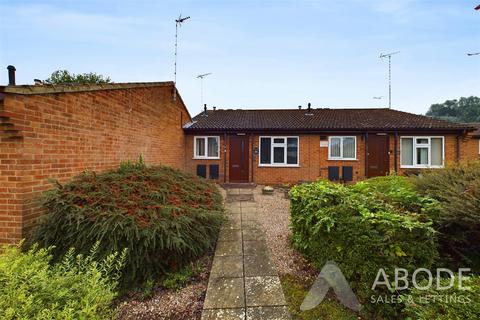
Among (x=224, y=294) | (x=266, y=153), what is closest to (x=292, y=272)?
(x=224, y=294)

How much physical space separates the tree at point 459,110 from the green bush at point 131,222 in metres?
65.5

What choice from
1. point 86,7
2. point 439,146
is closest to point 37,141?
point 86,7

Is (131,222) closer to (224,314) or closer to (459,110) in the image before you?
(224,314)

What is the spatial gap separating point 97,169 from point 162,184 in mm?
2072

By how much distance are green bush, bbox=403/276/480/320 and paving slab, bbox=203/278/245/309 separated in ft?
5.29

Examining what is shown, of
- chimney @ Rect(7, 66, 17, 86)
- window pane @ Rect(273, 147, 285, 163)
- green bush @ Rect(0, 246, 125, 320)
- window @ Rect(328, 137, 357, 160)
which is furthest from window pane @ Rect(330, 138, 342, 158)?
chimney @ Rect(7, 66, 17, 86)

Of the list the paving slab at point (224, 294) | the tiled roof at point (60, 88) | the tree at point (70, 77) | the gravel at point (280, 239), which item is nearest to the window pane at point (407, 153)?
the gravel at point (280, 239)

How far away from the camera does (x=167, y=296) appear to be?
111 inches

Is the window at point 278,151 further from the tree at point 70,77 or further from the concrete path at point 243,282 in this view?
the tree at point 70,77

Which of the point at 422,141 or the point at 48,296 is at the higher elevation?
→ the point at 422,141

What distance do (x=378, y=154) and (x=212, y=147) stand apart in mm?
8359

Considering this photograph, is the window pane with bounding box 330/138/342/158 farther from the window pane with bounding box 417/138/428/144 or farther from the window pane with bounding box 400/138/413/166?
the window pane with bounding box 417/138/428/144

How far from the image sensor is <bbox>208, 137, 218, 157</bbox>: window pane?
38.6 feet

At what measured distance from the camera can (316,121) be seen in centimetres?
1199
